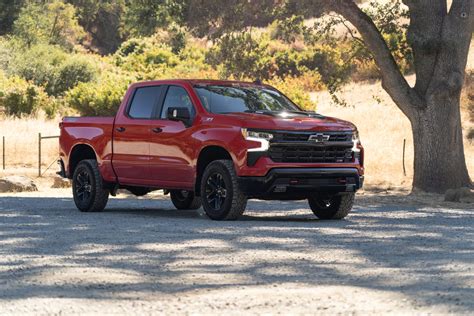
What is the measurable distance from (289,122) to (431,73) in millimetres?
9291

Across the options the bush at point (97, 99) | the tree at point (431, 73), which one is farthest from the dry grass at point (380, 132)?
the bush at point (97, 99)

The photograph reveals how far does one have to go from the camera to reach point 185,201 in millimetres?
19281

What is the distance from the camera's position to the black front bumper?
15.2m

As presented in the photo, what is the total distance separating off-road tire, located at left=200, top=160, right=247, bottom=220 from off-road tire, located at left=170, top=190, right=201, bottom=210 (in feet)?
11.0

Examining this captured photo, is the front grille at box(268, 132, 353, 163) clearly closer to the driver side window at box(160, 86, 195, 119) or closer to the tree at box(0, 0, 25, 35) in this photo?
the driver side window at box(160, 86, 195, 119)

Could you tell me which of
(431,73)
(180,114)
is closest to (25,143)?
(431,73)

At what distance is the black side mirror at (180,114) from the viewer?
16.1 metres

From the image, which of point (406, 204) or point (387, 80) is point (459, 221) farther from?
point (387, 80)

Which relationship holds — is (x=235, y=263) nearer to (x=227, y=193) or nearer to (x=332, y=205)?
(x=227, y=193)

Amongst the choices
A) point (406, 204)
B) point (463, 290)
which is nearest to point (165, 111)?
point (406, 204)

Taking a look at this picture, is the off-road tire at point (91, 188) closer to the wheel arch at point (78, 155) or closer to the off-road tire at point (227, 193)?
the wheel arch at point (78, 155)

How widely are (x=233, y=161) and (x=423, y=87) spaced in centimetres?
979

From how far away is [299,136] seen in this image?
608 inches

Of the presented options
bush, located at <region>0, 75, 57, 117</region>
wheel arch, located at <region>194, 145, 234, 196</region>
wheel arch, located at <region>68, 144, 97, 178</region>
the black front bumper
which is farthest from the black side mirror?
bush, located at <region>0, 75, 57, 117</region>
